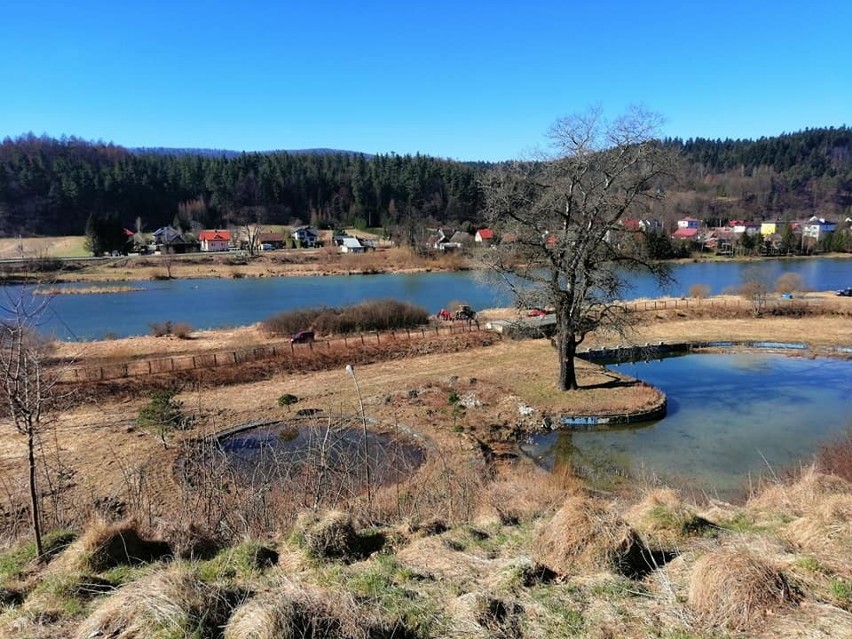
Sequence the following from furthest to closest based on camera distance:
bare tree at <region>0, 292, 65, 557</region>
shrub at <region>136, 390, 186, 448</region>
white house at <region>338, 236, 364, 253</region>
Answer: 1. white house at <region>338, 236, 364, 253</region>
2. shrub at <region>136, 390, 186, 448</region>
3. bare tree at <region>0, 292, 65, 557</region>

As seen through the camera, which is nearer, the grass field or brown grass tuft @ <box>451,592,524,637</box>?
brown grass tuft @ <box>451,592,524,637</box>

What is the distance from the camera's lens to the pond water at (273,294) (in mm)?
40781

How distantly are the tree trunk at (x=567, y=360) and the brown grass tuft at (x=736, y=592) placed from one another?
49.7 feet

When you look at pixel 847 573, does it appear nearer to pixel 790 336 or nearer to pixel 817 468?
pixel 817 468

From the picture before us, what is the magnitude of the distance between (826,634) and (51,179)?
134326mm

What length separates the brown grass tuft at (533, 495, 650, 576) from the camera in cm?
551

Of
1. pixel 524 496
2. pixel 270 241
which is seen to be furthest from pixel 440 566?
pixel 270 241

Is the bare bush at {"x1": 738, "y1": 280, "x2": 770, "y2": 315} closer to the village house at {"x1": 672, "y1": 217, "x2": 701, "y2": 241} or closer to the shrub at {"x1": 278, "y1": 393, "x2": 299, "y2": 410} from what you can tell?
the shrub at {"x1": 278, "y1": 393, "x2": 299, "y2": 410}

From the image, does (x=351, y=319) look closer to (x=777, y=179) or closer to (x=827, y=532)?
(x=827, y=532)

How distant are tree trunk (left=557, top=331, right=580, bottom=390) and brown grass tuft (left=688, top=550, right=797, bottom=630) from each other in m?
15.1

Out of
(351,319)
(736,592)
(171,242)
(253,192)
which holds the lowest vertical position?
(351,319)

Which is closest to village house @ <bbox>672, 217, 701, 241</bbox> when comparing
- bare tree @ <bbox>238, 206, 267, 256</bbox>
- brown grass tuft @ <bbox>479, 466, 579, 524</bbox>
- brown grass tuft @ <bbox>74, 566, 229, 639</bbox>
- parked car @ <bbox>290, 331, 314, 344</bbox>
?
bare tree @ <bbox>238, 206, 267, 256</bbox>

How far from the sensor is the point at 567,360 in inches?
797

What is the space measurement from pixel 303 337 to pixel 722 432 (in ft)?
69.5
